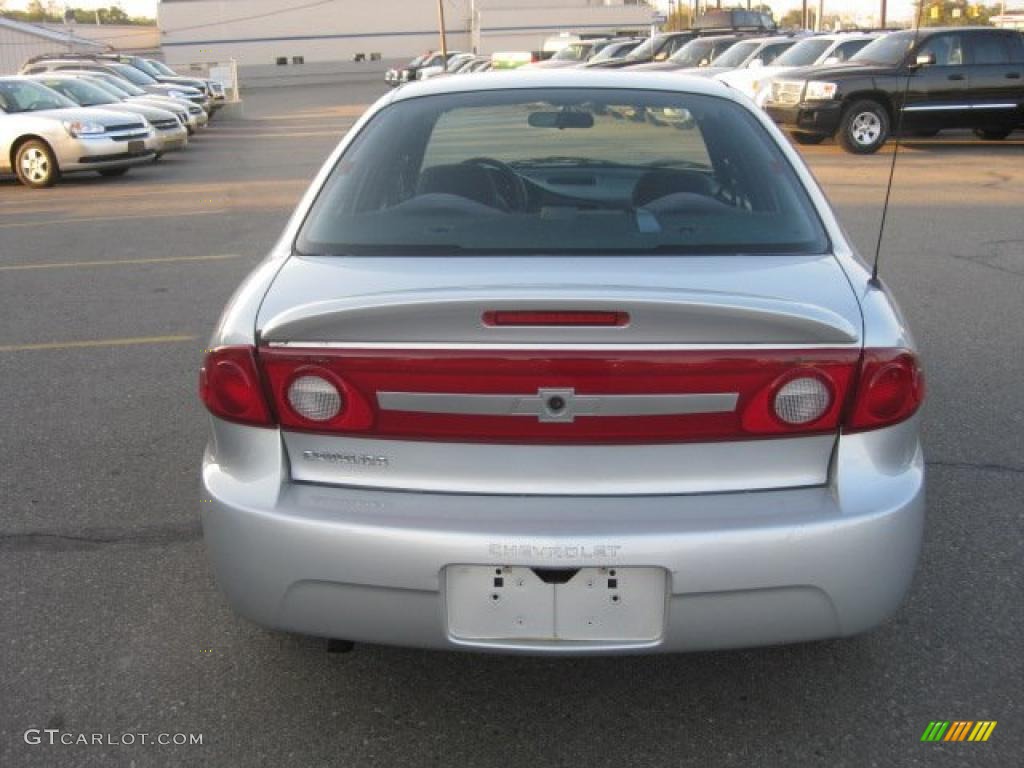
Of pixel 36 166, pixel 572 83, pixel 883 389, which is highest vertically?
pixel 572 83

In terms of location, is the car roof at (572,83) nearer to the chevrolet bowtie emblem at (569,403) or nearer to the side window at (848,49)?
the chevrolet bowtie emblem at (569,403)

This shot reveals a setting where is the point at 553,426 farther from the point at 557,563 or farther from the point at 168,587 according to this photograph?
the point at 168,587

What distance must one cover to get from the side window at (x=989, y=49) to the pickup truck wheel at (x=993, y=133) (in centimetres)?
122

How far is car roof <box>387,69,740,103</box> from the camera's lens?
12.8 ft

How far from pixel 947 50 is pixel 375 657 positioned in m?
16.8

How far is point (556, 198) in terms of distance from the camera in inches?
152

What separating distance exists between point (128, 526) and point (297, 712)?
5.03 ft

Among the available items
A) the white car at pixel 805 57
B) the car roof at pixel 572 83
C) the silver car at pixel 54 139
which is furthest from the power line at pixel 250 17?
the car roof at pixel 572 83

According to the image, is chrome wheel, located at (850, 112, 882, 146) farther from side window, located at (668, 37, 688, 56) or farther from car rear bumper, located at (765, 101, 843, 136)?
side window, located at (668, 37, 688, 56)

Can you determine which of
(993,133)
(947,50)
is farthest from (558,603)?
(993,133)

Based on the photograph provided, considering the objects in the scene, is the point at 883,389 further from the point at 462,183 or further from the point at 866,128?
the point at 866,128

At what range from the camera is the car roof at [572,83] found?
3.91 m

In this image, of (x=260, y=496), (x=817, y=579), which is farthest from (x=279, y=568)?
(x=817, y=579)

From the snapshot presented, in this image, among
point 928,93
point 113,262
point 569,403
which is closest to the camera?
point 569,403
